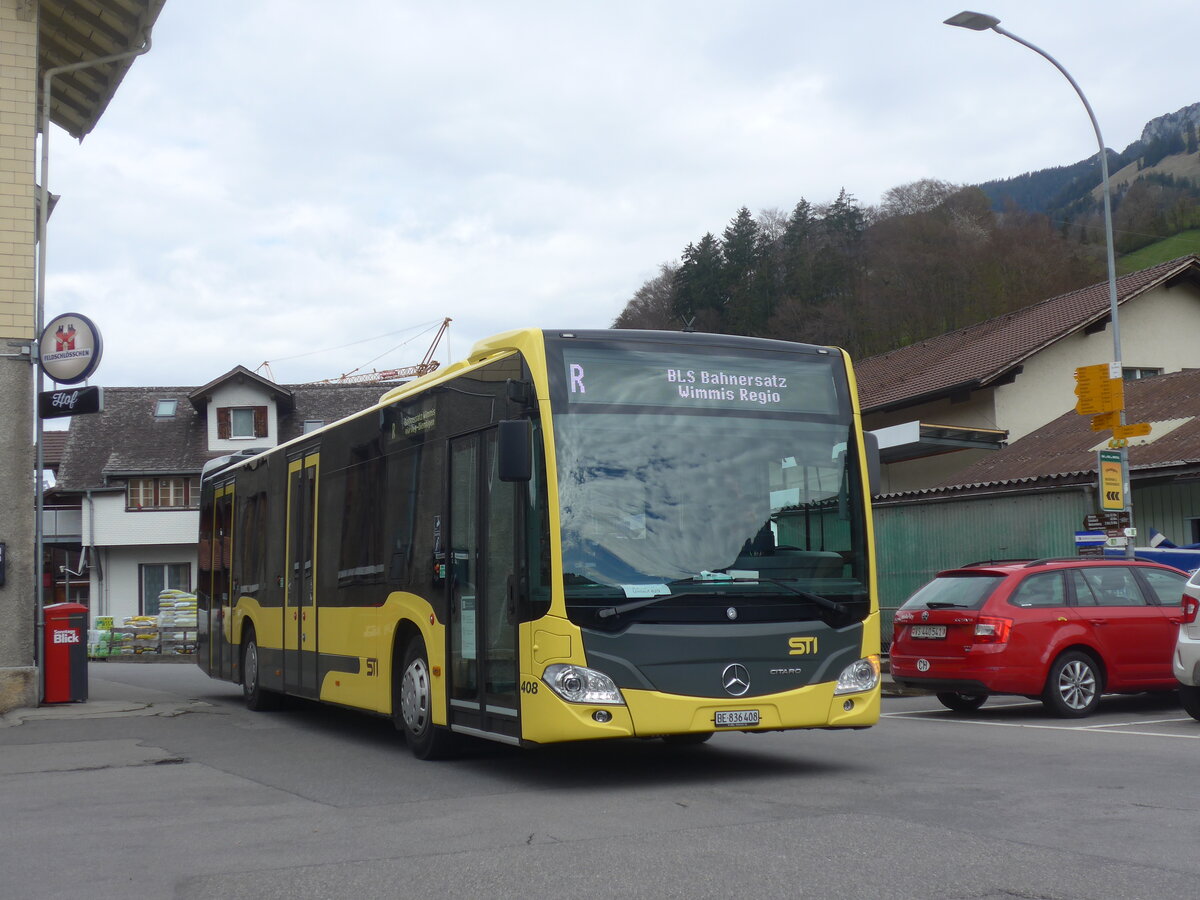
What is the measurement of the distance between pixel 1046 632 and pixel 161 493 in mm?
46186

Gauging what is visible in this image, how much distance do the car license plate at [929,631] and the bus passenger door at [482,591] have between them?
19.9 feet

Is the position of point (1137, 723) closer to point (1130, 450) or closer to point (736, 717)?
→ point (736, 717)

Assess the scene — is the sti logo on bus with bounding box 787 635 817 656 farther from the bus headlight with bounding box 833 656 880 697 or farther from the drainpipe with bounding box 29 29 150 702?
the drainpipe with bounding box 29 29 150 702

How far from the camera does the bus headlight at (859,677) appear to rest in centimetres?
945

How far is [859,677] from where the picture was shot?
9.53 m

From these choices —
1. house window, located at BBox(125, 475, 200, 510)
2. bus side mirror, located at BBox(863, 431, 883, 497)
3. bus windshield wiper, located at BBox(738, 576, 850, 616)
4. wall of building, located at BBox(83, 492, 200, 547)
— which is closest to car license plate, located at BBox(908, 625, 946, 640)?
bus side mirror, located at BBox(863, 431, 883, 497)

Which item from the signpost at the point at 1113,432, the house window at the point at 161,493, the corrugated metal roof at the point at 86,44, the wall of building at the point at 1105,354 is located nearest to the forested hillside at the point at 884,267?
the wall of building at the point at 1105,354

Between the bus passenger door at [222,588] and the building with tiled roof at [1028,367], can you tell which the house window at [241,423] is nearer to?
the building with tiled roof at [1028,367]

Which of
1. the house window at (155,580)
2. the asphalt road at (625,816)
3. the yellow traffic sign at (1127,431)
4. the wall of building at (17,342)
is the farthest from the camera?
the house window at (155,580)

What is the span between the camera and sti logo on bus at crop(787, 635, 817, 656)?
926 centimetres

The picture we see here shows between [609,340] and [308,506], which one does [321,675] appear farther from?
[609,340]

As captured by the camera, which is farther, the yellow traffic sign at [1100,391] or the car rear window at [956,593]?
the yellow traffic sign at [1100,391]

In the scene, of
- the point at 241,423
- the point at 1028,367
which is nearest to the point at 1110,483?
the point at 1028,367

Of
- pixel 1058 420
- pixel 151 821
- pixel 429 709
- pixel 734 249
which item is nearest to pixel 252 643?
pixel 429 709
